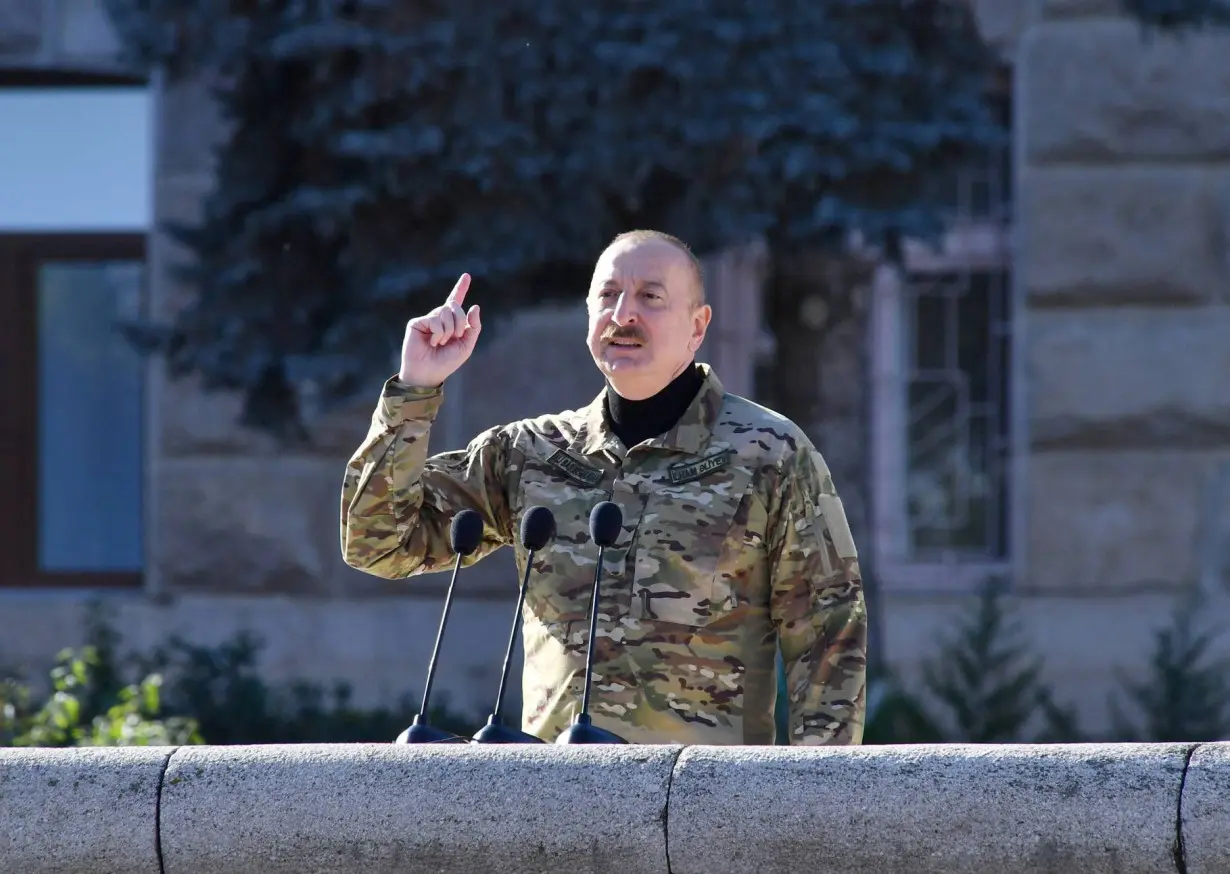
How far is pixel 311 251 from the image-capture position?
802 centimetres

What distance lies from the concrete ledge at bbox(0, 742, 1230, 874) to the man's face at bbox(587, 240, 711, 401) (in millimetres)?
1028

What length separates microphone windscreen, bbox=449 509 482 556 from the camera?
12.6 feet

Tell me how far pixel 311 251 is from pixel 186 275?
1.72 feet

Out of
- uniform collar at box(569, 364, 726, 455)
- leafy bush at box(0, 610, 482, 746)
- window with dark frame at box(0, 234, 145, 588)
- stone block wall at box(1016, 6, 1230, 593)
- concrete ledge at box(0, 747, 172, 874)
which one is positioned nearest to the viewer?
concrete ledge at box(0, 747, 172, 874)

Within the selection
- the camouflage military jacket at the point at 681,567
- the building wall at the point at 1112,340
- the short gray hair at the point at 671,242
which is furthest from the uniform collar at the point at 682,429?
the building wall at the point at 1112,340

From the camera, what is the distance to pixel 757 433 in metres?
4.21

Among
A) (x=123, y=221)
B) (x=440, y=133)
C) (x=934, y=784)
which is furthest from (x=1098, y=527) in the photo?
(x=934, y=784)

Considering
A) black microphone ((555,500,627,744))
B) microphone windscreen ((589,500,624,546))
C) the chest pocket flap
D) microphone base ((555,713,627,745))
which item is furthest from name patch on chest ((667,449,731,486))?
microphone base ((555,713,627,745))

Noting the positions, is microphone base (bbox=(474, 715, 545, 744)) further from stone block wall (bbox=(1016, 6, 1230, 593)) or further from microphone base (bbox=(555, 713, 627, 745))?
stone block wall (bbox=(1016, 6, 1230, 593))

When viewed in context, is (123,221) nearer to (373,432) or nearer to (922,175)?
(922,175)

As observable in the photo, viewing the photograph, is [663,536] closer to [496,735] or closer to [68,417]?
[496,735]

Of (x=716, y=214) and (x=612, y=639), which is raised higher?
(x=716, y=214)

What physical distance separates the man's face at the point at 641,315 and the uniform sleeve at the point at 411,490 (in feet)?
1.02

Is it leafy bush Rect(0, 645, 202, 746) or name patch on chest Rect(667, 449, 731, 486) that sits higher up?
name patch on chest Rect(667, 449, 731, 486)
